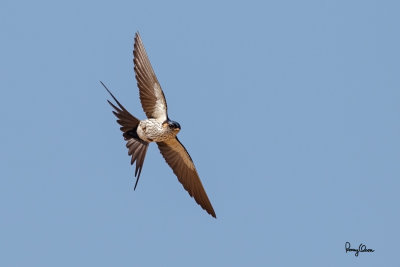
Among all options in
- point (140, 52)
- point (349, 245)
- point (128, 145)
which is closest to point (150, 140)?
point (128, 145)

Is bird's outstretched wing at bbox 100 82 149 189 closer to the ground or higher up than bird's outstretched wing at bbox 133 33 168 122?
closer to the ground

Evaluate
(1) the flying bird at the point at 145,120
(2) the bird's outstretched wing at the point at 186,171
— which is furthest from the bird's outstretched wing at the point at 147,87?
(2) the bird's outstretched wing at the point at 186,171

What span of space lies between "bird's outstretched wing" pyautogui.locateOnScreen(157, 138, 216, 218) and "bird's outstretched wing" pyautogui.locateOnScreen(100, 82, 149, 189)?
0.85 m

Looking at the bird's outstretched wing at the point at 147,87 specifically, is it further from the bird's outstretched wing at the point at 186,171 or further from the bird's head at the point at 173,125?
the bird's outstretched wing at the point at 186,171

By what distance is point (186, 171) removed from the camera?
11641mm

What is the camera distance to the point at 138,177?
10.2 meters

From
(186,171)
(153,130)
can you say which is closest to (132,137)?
(153,130)

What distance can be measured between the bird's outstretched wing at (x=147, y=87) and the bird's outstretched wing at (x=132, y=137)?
301 millimetres

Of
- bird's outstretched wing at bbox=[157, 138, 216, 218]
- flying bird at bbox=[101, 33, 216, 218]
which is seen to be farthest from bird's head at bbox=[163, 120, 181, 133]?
bird's outstretched wing at bbox=[157, 138, 216, 218]

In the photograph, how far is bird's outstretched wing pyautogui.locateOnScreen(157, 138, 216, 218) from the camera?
11.5 meters

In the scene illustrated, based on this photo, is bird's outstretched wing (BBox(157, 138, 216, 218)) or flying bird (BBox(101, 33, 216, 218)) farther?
bird's outstretched wing (BBox(157, 138, 216, 218))

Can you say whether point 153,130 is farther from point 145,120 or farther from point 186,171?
point 186,171

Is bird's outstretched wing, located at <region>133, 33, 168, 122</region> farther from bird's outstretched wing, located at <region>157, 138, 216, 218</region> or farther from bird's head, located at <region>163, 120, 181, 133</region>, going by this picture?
bird's outstretched wing, located at <region>157, 138, 216, 218</region>

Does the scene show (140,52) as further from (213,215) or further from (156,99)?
(213,215)
